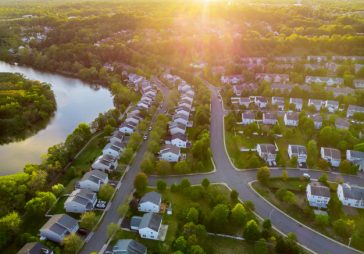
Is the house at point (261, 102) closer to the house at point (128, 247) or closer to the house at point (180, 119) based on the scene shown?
the house at point (180, 119)

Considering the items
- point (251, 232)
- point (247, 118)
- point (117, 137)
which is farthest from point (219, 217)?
point (247, 118)

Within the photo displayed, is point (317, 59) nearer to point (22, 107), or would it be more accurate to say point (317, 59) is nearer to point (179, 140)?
point (179, 140)

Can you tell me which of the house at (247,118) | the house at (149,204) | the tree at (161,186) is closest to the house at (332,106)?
the house at (247,118)

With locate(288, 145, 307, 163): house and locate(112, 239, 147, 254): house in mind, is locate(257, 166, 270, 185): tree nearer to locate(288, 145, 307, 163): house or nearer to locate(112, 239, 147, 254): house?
locate(288, 145, 307, 163): house

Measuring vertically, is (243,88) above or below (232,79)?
below

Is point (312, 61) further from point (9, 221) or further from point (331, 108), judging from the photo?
point (9, 221)

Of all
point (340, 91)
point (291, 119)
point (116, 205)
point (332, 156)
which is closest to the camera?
point (116, 205)

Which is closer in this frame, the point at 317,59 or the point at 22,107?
the point at 22,107

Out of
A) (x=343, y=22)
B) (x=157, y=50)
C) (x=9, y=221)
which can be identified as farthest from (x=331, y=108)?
(x=343, y=22)

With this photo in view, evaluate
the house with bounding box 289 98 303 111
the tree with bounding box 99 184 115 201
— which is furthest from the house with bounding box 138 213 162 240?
the house with bounding box 289 98 303 111
